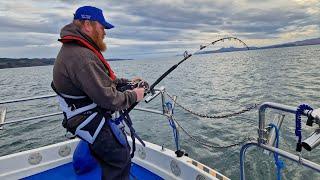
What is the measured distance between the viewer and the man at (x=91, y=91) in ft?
8.38

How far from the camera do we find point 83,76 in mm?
2518

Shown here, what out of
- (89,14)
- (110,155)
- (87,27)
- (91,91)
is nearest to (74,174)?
(110,155)

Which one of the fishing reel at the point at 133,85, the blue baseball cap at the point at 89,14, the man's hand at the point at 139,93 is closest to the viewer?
the blue baseball cap at the point at 89,14

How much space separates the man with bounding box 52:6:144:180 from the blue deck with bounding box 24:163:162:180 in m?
1.20

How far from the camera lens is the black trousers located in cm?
283

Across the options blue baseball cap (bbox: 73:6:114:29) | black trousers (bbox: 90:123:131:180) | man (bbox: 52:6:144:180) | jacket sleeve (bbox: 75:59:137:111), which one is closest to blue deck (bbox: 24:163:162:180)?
black trousers (bbox: 90:123:131:180)

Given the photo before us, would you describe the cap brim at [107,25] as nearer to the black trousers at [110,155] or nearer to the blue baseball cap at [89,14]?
the blue baseball cap at [89,14]

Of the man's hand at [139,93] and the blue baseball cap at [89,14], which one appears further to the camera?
the man's hand at [139,93]

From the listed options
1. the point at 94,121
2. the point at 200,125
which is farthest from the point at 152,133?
the point at 94,121

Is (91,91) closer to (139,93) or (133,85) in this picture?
(139,93)

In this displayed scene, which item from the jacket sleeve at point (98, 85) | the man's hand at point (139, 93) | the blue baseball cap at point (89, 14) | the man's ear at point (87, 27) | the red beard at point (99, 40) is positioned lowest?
the man's hand at point (139, 93)

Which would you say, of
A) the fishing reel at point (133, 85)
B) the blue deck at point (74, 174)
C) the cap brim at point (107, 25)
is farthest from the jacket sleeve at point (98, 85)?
the blue deck at point (74, 174)

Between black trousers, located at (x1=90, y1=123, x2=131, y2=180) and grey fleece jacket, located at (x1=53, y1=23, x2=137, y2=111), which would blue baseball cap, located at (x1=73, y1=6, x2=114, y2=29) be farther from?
black trousers, located at (x1=90, y1=123, x2=131, y2=180)

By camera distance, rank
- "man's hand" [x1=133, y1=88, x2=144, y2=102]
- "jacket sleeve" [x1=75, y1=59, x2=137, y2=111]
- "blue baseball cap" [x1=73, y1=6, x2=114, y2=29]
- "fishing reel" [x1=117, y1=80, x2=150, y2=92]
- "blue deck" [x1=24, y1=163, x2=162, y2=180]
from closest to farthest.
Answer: "jacket sleeve" [x1=75, y1=59, x2=137, y2=111] → "blue baseball cap" [x1=73, y1=6, x2=114, y2=29] → "man's hand" [x1=133, y1=88, x2=144, y2=102] → "fishing reel" [x1=117, y1=80, x2=150, y2=92] → "blue deck" [x1=24, y1=163, x2=162, y2=180]
